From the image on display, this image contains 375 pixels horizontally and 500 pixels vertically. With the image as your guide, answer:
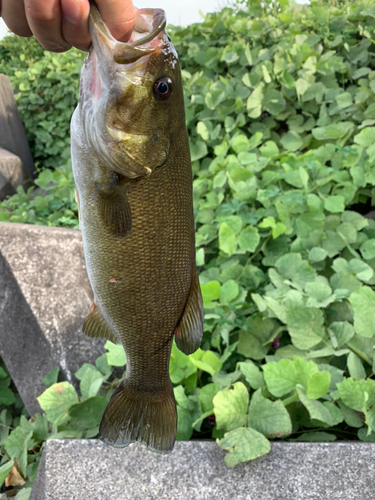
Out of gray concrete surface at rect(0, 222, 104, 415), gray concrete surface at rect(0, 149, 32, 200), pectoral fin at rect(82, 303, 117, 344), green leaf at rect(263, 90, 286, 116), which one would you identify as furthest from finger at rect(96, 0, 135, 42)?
gray concrete surface at rect(0, 149, 32, 200)

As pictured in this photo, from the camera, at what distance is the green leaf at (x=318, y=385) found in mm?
1564

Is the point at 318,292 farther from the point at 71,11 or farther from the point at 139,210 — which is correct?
the point at 71,11

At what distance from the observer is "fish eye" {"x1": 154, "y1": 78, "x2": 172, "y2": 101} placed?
894 millimetres

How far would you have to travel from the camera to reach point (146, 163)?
931 mm

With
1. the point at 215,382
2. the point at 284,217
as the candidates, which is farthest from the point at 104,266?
the point at 284,217

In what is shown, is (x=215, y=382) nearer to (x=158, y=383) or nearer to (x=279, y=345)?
(x=279, y=345)

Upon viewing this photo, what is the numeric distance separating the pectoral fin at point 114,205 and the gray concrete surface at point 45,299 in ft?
5.31

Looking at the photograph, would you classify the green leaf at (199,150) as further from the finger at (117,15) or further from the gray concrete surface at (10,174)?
the finger at (117,15)

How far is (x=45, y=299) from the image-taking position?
248 cm

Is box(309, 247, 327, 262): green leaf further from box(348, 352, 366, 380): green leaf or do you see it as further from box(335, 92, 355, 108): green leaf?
box(335, 92, 355, 108): green leaf

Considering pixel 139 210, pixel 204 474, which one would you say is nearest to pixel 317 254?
pixel 204 474

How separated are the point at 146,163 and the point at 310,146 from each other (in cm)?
284

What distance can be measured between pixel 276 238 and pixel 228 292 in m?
0.59

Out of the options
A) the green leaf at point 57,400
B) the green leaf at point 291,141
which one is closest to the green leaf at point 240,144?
the green leaf at point 291,141
